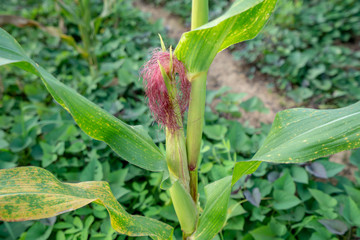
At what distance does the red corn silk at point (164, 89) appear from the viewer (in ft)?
2.24

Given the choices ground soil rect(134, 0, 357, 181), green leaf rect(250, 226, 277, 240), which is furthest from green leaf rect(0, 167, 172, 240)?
ground soil rect(134, 0, 357, 181)

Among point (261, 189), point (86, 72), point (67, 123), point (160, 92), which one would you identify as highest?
point (86, 72)

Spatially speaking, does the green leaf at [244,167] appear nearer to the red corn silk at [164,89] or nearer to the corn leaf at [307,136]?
the corn leaf at [307,136]

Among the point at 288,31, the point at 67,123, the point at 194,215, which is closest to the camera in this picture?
the point at 194,215

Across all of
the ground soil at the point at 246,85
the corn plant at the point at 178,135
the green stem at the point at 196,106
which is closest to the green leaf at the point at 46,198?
the corn plant at the point at 178,135

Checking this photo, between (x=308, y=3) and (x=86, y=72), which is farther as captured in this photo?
(x=308, y=3)

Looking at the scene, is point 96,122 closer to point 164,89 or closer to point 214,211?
point 164,89

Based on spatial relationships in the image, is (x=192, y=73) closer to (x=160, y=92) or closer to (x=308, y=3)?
(x=160, y=92)

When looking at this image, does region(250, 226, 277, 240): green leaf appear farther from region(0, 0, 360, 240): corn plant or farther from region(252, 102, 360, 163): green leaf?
region(252, 102, 360, 163): green leaf

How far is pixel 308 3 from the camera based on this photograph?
2.86 m

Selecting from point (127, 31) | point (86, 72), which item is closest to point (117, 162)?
point (86, 72)

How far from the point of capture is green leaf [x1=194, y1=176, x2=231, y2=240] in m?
0.75

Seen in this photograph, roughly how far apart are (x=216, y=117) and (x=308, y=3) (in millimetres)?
2281

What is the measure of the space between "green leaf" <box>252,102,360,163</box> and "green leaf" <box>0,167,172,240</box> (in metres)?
0.41
